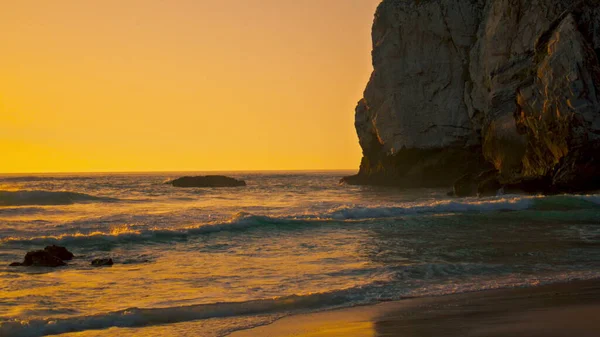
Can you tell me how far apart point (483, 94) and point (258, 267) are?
122 feet

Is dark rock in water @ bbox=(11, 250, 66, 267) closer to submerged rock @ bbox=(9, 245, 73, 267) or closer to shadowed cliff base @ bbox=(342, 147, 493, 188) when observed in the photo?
submerged rock @ bbox=(9, 245, 73, 267)

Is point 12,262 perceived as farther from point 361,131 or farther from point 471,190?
point 361,131

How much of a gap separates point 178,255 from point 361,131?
53.1 m

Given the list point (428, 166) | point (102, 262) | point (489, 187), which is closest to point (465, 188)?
point (489, 187)

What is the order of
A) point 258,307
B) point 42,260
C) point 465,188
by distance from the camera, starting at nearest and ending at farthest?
point 258,307 < point 42,260 < point 465,188

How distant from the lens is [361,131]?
222 ft

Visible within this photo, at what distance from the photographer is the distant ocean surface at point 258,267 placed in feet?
29.8

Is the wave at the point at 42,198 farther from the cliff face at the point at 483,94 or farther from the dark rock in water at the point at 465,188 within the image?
the cliff face at the point at 483,94

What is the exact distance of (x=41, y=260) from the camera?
13.5 meters

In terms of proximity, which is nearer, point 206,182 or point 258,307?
point 258,307

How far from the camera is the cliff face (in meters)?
32.2

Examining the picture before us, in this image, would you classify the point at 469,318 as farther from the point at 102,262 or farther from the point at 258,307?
the point at 102,262

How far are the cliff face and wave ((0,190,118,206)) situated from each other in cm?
2528

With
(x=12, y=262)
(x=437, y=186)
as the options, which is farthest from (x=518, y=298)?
(x=437, y=186)
